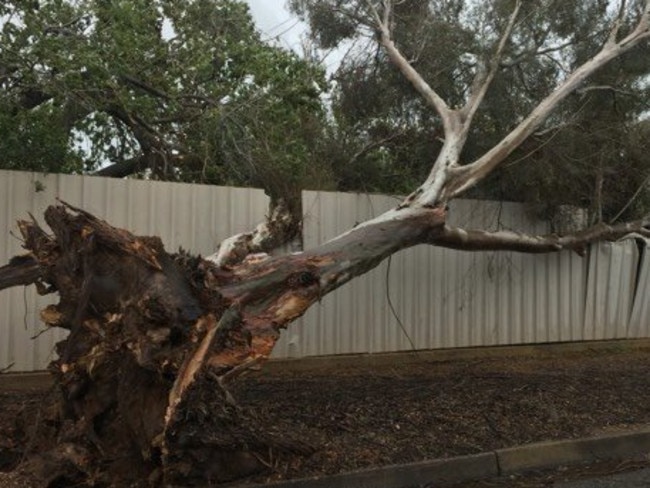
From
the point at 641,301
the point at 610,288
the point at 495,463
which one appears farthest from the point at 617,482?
the point at 641,301

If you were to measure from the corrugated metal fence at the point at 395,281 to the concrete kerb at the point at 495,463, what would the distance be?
3.46 m

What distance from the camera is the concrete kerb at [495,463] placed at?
604cm

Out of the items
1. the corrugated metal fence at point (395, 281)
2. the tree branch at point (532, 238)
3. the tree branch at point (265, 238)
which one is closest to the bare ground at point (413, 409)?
the corrugated metal fence at point (395, 281)

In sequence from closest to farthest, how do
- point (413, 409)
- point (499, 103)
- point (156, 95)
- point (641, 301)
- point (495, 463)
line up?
point (495, 463) < point (413, 409) < point (156, 95) < point (499, 103) < point (641, 301)

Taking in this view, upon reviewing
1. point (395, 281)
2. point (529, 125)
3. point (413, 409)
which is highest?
point (529, 125)

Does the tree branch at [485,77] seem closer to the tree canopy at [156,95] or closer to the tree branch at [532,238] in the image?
the tree branch at [532,238]

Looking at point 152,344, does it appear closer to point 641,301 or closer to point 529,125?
point 529,125

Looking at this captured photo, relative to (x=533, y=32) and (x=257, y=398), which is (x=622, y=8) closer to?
(x=533, y=32)

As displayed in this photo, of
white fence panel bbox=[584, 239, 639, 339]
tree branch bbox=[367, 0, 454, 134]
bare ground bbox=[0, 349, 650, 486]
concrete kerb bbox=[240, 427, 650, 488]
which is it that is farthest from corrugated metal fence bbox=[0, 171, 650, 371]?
concrete kerb bbox=[240, 427, 650, 488]

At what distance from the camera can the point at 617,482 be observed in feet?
21.3

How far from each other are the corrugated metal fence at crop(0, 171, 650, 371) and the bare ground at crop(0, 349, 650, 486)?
0.53m

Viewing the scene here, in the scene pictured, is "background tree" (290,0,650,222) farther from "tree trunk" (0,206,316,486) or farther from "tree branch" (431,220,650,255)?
"tree trunk" (0,206,316,486)

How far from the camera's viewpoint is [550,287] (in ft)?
39.3

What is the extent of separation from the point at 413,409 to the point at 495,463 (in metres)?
1.18
